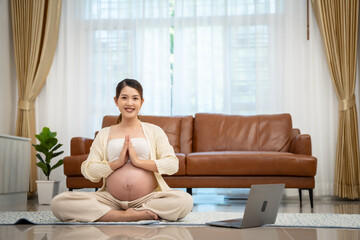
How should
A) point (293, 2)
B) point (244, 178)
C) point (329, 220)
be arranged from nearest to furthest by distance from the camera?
point (329, 220)
point (244, 178)
point (293, 2)

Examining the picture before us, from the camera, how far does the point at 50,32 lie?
5.80 metres

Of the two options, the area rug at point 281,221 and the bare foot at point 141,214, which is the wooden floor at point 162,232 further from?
the bare foot at point 141,214

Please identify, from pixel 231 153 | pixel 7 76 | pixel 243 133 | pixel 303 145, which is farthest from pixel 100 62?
pixel 303 145

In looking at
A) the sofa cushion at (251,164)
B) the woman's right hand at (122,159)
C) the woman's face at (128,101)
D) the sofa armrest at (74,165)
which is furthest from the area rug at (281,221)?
the sofa armrest at (74,165)

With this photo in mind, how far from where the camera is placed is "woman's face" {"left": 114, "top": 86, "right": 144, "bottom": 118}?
111 inches

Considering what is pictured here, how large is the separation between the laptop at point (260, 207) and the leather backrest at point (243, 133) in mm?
2512

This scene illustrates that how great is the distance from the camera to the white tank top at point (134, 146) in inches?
110

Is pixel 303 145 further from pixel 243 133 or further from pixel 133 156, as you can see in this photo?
pixel 133 156

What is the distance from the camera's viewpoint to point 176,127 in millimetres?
5074

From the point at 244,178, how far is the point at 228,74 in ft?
5.45

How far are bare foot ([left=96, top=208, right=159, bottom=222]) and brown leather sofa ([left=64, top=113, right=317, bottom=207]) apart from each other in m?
1.68

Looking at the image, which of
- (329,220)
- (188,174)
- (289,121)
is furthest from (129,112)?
(289,121)

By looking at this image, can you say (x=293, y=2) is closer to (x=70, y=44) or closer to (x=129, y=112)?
(x=70, y=44)

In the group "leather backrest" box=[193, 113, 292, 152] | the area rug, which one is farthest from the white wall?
the area rug
